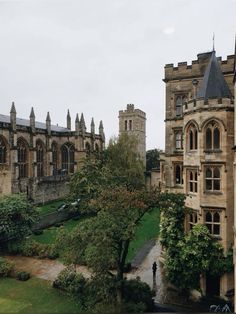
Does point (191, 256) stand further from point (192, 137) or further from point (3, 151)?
point (3, 151)

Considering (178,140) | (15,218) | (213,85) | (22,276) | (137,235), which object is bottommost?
(22,276)

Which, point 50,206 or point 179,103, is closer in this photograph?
point 179,103

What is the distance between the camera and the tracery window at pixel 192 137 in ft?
69.9

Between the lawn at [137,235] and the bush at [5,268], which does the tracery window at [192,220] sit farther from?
the bush at [5,268]

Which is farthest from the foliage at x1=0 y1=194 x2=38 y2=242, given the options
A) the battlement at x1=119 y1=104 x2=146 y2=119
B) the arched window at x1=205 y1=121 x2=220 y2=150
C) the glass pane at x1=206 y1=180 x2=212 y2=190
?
the battlement at x1=119 y1=104 x2=146 y2=119

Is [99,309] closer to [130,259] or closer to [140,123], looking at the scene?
[130,259]

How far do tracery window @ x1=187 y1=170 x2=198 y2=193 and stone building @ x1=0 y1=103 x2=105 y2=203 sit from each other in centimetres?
2847

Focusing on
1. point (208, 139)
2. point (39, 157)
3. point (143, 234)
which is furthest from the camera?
point (39, 157)

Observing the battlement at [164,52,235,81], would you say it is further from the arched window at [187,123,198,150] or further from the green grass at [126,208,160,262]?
the green grass at [126,208,160,262]

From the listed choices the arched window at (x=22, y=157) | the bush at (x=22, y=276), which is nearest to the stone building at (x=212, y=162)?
the bush at (x=22, y=276)

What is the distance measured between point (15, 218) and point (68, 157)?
32.2 meters

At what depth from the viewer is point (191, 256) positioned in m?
19.3

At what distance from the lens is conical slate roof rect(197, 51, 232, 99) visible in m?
20.7

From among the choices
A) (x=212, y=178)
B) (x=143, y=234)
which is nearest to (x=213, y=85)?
(x=212, y=178)
